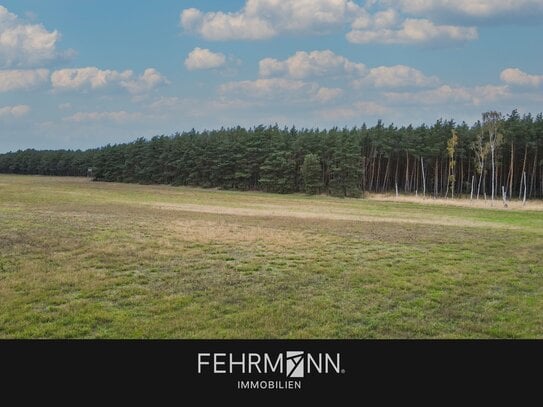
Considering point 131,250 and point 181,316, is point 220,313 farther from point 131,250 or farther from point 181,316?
point 131,250

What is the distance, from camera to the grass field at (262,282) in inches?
390

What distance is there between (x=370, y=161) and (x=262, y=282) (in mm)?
82440

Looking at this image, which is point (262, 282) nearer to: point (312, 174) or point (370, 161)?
point (312, 174)

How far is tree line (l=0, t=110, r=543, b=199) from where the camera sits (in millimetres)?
73375

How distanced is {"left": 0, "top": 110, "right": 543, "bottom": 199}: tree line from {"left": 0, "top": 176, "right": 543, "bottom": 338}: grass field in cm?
5058

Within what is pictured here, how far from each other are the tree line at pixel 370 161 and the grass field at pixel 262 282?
5058 cm
